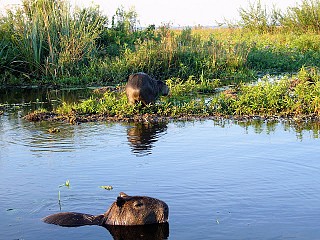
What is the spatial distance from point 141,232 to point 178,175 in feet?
6.06

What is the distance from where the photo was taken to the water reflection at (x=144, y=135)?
873 cm

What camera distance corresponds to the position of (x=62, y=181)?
7.14m

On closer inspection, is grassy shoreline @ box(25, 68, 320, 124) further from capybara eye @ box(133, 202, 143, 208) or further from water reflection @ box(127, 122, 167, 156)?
capybara eye @ box(133, 202, 143, 208)

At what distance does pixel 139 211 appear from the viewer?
550 cm

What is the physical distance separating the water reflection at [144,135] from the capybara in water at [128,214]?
284cm

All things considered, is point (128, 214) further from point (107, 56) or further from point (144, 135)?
point (107, 56)

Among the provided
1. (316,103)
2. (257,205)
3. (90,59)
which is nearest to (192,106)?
(316,103)

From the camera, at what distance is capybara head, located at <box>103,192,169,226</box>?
5473mm

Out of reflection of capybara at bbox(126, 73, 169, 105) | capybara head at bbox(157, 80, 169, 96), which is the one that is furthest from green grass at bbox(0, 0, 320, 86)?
reflection of capybara at bbox(126, 73, 169, 105)

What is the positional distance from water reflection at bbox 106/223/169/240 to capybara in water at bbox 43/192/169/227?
40 millimetres

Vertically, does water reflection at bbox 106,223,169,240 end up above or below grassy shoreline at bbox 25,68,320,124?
below

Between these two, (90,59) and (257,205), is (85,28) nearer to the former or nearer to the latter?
(90,59)

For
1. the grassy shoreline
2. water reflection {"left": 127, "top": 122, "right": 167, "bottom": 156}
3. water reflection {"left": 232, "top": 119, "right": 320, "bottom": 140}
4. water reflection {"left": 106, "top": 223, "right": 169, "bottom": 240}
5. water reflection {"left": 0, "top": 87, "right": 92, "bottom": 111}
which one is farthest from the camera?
water reflection {"left": 0, "top": 87, "right": 92, "bottom": 111}

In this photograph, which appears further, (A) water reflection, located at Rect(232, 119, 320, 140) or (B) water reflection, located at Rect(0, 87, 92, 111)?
(B) water reflection, located at Rect(0, 87, 92, 111)
